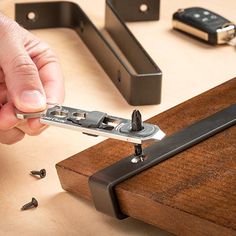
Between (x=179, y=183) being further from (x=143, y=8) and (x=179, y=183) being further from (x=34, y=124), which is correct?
(x=143, y=8)

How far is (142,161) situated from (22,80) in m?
0.19

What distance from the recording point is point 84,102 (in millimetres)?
1138

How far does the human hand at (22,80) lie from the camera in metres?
0.91

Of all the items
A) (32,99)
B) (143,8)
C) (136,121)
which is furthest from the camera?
(143,8)

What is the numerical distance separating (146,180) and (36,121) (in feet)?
0.66

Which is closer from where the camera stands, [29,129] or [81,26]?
[29,129]

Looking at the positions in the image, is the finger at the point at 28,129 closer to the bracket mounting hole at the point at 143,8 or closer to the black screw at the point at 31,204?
the black screw at the point at 31,204

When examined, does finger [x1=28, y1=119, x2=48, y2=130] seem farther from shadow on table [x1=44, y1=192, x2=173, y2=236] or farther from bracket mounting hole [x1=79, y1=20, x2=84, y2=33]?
bracket mounting hole [x1=79, y1=20, x2=84, y2=33]

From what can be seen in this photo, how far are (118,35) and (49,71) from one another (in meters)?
0.27

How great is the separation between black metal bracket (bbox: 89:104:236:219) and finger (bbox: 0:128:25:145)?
189 mm

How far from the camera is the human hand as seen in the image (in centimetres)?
91

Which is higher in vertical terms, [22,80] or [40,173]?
[22,80]

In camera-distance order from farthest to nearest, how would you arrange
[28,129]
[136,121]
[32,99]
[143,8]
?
[143,8] → [28,129] → [32,99] → [136,121]

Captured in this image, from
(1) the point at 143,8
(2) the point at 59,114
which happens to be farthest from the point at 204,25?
(2) the point at 59,114
